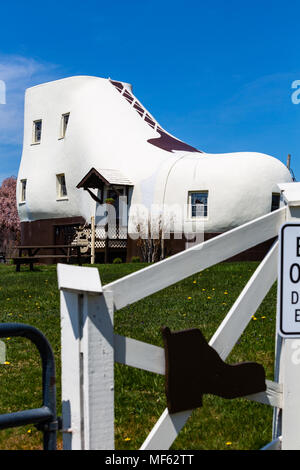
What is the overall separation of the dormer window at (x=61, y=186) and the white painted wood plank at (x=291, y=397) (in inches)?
968

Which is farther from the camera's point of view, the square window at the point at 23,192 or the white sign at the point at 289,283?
the square window at the point at 23,192

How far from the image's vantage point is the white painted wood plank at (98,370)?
1992 mm

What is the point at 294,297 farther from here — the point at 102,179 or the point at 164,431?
the point at 102,179

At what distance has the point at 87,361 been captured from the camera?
199cm

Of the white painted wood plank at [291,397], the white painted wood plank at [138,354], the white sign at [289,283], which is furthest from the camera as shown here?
the white painted wood plank at [291,397]

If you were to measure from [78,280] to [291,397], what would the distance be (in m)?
1.34

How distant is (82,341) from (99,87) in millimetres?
25587

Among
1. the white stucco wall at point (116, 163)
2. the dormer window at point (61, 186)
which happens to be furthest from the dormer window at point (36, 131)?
the dormer window at point (61, 186)

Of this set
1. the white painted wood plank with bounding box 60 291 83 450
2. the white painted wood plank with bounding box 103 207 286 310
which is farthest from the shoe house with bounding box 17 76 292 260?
the white painted wood plank with bounding box 60 291 83 450

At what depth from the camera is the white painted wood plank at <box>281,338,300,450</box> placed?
2.61m

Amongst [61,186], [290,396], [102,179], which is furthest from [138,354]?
[61,186]

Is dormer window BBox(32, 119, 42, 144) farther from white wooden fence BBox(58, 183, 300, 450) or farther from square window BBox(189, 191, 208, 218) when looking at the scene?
white wooden fence BBox(58, 183, 300, 450)

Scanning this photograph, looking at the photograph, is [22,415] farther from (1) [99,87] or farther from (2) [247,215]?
(1) [99,87]

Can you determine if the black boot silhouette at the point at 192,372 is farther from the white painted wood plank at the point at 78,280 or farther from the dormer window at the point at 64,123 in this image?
the dormer window at the point at 64,123
